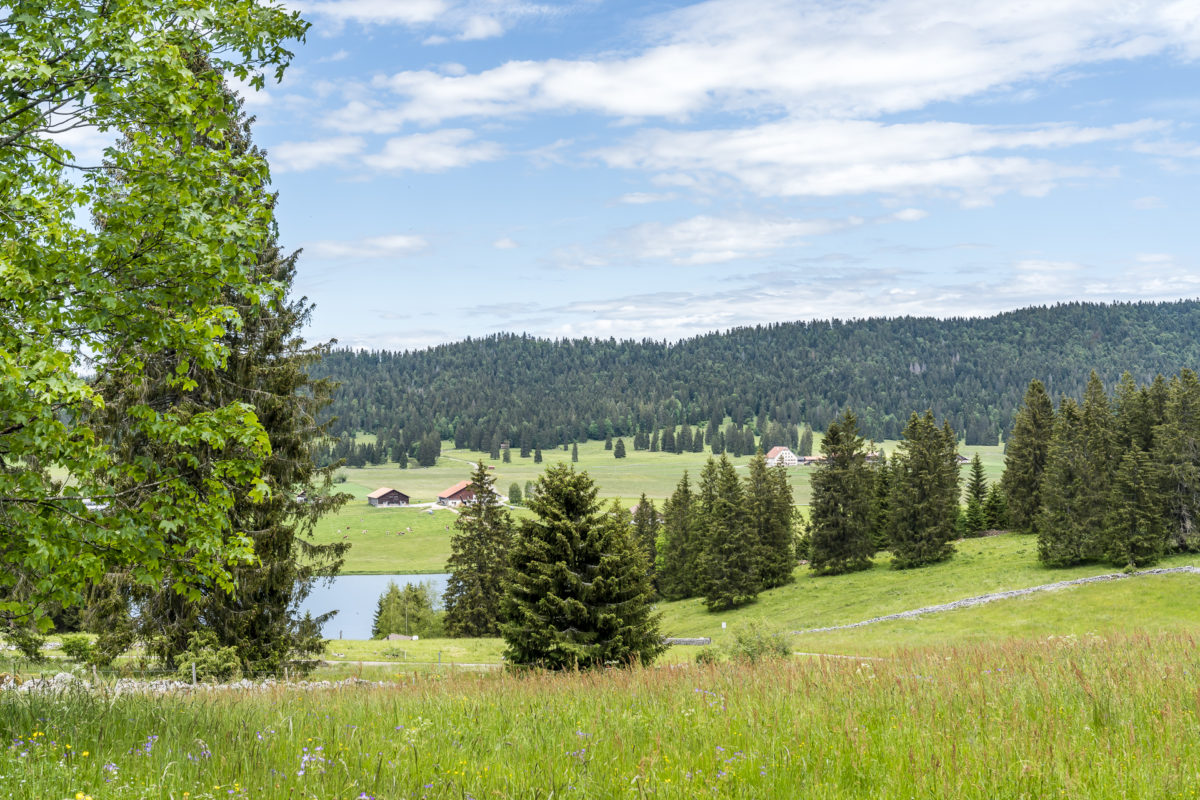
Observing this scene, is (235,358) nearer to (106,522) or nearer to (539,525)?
(539,525)

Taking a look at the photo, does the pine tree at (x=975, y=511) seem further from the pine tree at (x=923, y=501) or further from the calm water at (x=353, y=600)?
the calm water at (x=353, y=600)

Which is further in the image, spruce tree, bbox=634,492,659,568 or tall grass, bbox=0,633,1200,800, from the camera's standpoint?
spruce tree, bbox=634,492,659,568

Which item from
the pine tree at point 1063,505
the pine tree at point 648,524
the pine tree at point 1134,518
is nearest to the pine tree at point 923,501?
the pine tree at point 1063,505

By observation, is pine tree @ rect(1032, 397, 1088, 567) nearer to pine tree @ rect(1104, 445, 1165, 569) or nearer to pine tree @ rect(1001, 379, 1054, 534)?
pine tree @ rect(1104, 445, 1165, 569)

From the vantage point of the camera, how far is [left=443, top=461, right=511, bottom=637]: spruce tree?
2292 inches

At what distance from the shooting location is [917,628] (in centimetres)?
4509

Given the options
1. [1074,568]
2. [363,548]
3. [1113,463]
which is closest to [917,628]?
[1074,568]

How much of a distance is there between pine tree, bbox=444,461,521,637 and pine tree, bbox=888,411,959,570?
3299 cm

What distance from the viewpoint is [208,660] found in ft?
59.4

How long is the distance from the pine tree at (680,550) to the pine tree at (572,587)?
5332 cm

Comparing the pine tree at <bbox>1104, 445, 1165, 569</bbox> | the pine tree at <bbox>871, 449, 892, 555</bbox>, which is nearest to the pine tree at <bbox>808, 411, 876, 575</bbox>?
the pine tree at <bbox>871, 449, 892, 555</bbox>

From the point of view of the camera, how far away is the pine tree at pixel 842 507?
68062 millimetres

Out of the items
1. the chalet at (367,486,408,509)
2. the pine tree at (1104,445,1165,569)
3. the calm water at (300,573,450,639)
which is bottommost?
the calm water at (300,573,450,639)

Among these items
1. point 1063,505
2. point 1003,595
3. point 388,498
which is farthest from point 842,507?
point 388,498
